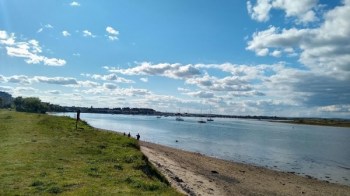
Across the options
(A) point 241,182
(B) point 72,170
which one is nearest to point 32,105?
(A) point 241,182

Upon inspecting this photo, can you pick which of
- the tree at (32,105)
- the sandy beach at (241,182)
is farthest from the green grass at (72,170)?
the tree at (32,105)

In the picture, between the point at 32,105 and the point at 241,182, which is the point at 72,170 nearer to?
the point at 241,182

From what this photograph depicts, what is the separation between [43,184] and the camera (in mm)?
14992

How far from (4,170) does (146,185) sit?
6841mm

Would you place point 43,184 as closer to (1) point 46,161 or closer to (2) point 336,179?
(1) point 46,161

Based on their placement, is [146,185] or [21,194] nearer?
[21,194]

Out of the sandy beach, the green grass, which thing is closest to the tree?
the sandy beach

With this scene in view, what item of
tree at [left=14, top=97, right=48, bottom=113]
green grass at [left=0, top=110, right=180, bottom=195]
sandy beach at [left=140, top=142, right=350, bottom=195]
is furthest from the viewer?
tree at [left=14, top=97, right=48, bottom=113]

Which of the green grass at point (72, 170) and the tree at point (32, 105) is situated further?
the tree at point (32, 105)

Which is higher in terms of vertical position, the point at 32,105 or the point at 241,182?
the point at 32,105

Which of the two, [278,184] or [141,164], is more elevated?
[141,164]

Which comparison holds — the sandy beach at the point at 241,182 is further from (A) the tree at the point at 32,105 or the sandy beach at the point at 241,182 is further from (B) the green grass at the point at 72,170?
(A) the tree at the point at 32,105

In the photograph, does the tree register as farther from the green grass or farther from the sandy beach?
the green grass

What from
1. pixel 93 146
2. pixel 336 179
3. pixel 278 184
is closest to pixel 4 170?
pixel 93 146
